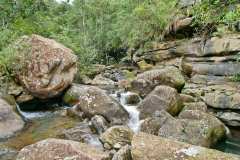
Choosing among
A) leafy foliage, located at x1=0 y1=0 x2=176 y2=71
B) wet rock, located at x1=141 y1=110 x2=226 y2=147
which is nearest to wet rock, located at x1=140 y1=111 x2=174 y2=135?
wet rock, located at x1=141 y1=110 x2=226 y2=147

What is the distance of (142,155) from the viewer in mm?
7297

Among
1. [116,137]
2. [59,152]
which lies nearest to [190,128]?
[116,137]

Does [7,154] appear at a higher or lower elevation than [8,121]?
lower

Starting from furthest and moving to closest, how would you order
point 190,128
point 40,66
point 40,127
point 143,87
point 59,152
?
point 143,87, point 40,66, point 40,127, point 190,128, point 59,152

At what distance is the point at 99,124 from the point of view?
42.0ft

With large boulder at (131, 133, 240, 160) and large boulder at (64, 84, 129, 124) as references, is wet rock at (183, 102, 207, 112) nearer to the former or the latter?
large boulder at (64, 84, 129, 124)

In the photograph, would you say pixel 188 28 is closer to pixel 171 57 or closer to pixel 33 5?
pixel 171 57

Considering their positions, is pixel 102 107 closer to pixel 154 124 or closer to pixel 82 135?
pixel 82 135

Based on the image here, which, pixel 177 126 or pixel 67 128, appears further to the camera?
pixel 67 128

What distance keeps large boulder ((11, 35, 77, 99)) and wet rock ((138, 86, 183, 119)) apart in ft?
15.0

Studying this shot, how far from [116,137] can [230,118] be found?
18.0 feet

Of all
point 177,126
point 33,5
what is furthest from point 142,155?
point 33,5

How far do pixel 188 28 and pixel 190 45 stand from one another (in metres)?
1.68

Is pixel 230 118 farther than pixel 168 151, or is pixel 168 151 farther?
pixel 230 118
